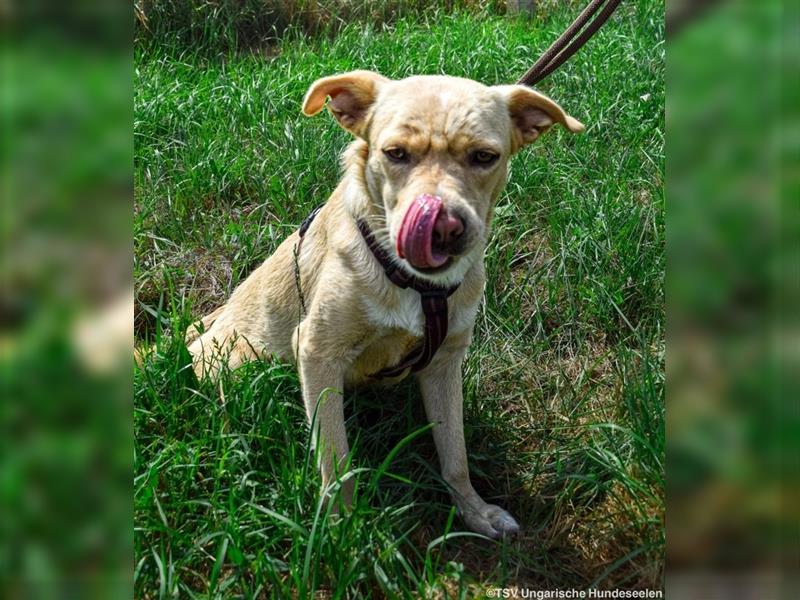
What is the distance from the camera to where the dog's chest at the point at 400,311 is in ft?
10.2

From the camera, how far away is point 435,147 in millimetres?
2871

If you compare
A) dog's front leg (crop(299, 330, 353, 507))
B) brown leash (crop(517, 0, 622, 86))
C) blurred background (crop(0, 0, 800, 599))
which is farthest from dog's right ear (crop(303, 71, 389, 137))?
blurred background (crop(0, 0, 800, 599))

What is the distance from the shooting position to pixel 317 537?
2.58 metres

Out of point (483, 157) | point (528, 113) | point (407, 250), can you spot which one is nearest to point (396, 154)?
point (483, 157)

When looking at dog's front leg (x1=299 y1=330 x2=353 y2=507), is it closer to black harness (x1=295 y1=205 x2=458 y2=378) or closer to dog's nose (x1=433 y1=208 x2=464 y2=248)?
black harness (x1=295 y1=205 x2=458 y2=378)

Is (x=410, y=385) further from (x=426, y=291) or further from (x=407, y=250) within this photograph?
(x=407, y=250)
